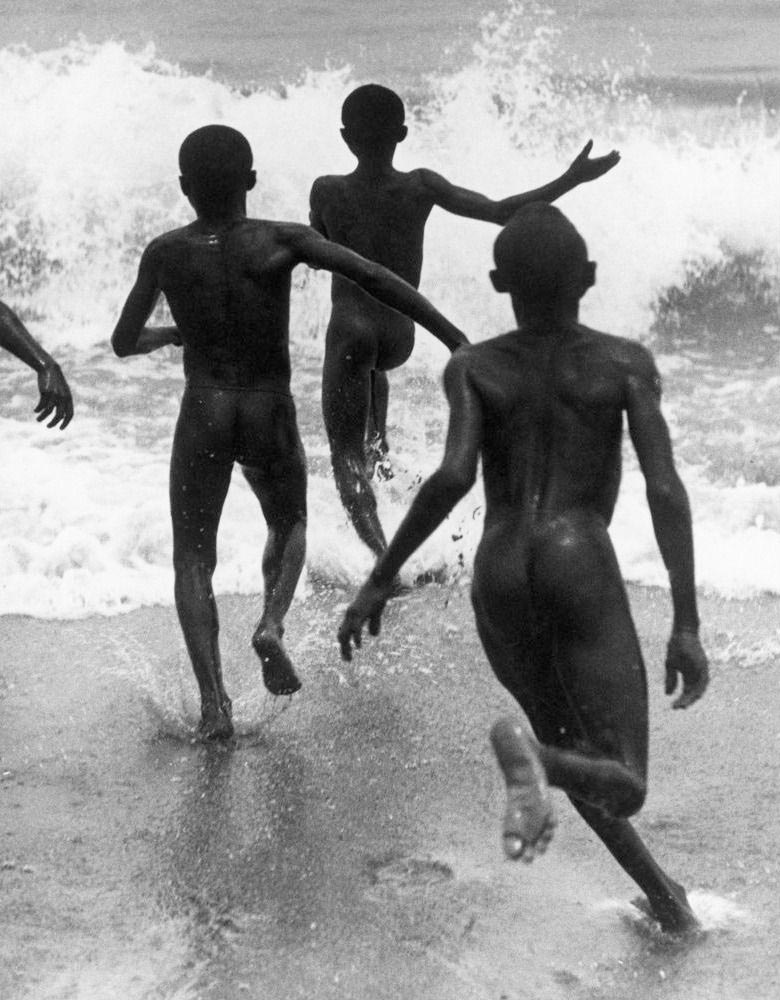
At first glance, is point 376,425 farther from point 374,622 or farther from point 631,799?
point 631,799

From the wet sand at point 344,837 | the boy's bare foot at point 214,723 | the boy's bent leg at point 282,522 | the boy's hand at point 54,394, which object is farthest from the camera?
the boy's bent leg at point 282,522

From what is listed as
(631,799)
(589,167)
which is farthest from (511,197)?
(631,799)

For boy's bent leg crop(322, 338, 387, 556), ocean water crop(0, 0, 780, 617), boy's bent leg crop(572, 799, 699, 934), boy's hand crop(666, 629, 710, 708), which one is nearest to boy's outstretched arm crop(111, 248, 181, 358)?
boy's bent leg crop(322, 338, 387, 556)

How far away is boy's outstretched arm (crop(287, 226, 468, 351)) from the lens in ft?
15.2

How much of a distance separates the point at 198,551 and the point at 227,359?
591mm

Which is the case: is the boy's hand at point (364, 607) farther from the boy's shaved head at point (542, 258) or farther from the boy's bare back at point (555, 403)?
the boy's shaved head at point (542, 258)

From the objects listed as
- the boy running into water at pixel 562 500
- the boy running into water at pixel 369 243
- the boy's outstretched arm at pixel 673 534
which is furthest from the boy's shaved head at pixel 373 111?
the boy's outstretched arm at pixel 673 534

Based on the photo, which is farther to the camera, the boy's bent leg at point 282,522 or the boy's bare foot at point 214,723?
the boy's bent leg at point 282,522

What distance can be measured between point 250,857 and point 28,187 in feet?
41.9

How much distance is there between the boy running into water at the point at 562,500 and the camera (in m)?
3.52

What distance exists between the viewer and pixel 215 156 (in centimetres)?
485

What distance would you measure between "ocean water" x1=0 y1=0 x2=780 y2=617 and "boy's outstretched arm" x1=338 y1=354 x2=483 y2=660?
775 cm

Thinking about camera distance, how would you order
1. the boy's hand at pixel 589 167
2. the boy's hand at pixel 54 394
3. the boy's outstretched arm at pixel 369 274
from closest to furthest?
the boy's outstretched arm at pixel 369 274 → the boy's hand at pixel 54 394 → the boy's hand at pixel 589 167

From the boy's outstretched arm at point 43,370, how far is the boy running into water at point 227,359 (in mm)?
206
